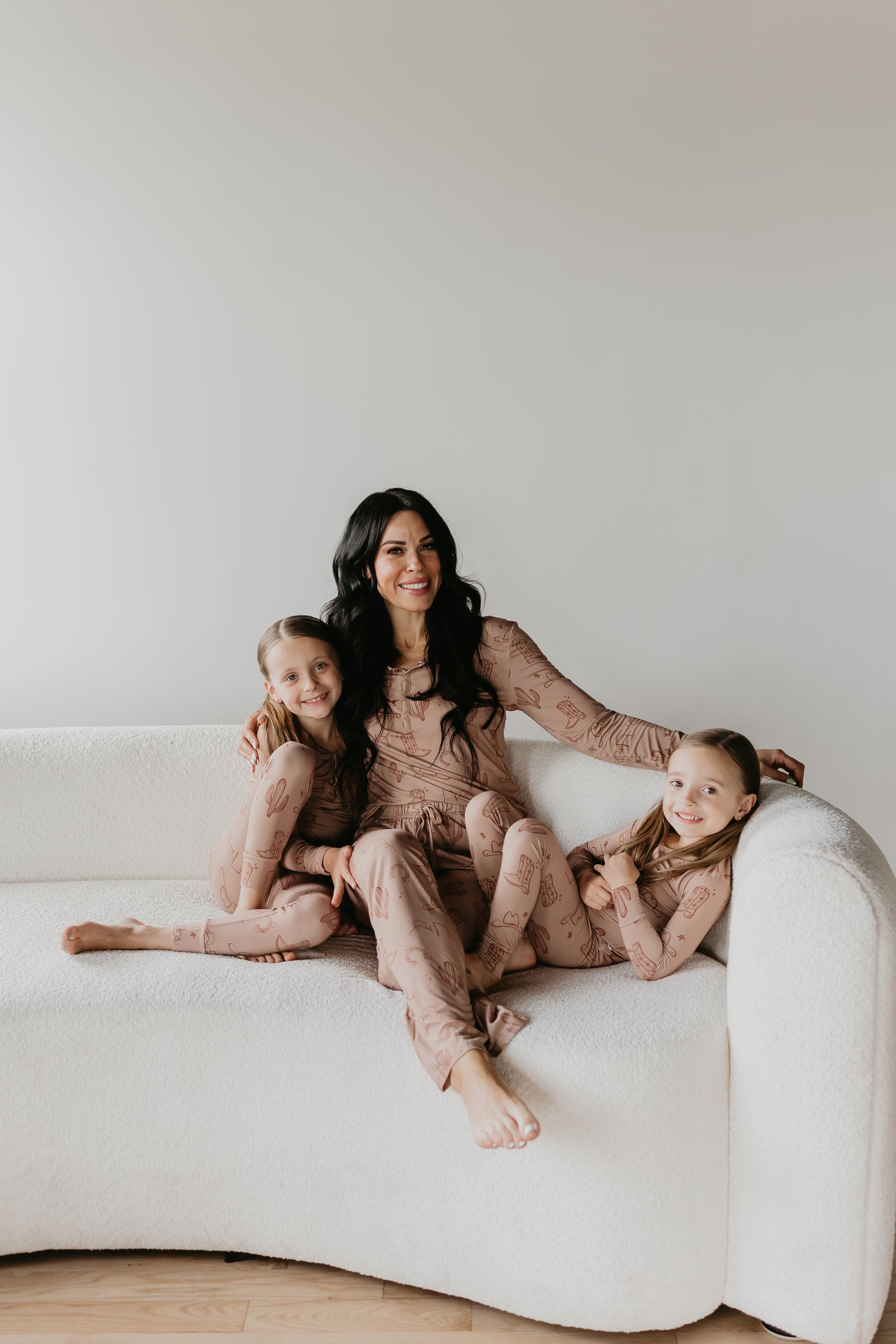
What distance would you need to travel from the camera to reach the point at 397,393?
8.21ft

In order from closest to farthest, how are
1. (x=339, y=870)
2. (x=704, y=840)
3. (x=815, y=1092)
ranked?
(x=815, y=1092)
(x=704, y=840)
(x=339, y=870)

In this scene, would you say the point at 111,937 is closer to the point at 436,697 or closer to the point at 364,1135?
the point at 364,1135

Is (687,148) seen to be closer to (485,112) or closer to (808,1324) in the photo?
(485,112)

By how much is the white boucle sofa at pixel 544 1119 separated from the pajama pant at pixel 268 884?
0.06 m

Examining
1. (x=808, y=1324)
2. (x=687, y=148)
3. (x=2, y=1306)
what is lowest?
(x=2, y=1306)

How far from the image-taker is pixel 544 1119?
1333 millimetres

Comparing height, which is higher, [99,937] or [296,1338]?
[99,937]

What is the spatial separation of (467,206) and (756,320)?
0.76 meters

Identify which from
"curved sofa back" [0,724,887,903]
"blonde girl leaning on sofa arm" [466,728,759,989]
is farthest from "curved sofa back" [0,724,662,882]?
"blonde girl leaning on sofa arm" [466,728,759,989]

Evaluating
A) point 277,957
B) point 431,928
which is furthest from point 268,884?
point 431,928

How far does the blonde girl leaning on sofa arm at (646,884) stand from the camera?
1561 mm

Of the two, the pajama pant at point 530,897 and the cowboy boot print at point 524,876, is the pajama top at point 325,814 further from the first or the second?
the cowboy boot print at point 524,876

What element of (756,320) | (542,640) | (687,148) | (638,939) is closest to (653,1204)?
(638,939)

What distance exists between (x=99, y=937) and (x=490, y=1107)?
73 centimetres
